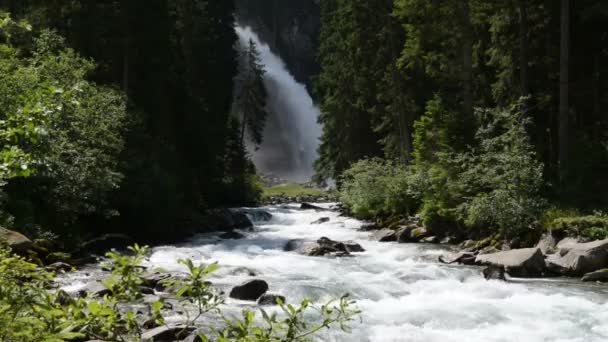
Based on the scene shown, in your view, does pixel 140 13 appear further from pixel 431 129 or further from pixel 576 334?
pixel 576 334

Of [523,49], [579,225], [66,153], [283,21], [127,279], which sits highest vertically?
[283,21]

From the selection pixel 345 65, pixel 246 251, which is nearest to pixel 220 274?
pixel 246 251

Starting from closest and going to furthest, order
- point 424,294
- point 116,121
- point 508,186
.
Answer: point 424,294
point 508,186
point 116,121

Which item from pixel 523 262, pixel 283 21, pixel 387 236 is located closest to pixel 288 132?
pixel 283 21

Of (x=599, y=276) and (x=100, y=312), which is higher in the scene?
(x=100, y=312)

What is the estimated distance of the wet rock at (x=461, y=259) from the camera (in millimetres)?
14594

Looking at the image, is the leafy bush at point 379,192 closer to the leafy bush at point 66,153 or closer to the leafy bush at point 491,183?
the leafy bush at point 491,183

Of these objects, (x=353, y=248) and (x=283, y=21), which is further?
(x=283, y=21)

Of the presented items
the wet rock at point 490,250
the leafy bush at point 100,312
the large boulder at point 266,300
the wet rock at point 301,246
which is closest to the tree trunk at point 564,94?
the wet rock at point 490,250

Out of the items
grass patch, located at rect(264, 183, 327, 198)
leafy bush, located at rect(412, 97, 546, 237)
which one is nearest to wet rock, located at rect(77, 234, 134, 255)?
leafy bush, located at rect(412, 97, 546, 237)

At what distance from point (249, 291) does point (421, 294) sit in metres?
3.36

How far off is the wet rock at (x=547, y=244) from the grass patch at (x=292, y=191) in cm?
3832

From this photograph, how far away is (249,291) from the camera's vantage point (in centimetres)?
1112

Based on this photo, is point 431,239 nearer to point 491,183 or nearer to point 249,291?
point 491,183
